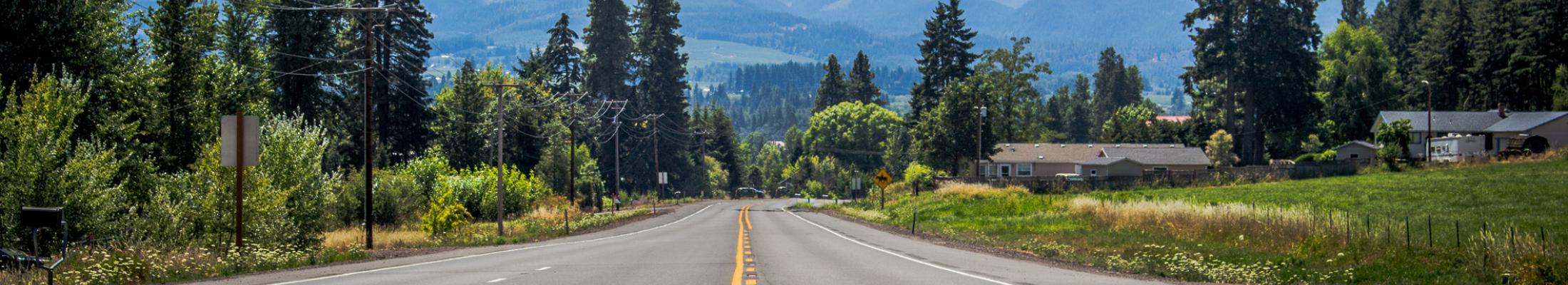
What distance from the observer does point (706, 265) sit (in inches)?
901

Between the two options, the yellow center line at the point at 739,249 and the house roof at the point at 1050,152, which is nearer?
the yellow center line at the point at 739,249

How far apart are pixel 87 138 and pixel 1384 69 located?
331 ft

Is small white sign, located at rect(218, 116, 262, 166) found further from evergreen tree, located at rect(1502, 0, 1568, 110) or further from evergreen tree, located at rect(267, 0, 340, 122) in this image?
evergreen tree, located at rect(1502, 0, 1568, 110)

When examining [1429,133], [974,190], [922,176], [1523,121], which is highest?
[1523,121]

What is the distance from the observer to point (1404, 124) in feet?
247

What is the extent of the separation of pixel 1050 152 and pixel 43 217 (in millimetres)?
89116

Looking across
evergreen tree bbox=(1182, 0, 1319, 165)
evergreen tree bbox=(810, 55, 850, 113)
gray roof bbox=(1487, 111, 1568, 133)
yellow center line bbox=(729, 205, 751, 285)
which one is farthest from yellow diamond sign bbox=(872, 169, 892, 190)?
evergreen tree bbox=(810, 55, 850, 113)

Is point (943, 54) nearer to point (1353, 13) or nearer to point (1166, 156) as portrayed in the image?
point (1166, 156)

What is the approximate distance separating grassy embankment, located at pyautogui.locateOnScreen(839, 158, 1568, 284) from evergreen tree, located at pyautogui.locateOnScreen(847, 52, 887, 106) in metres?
97.4

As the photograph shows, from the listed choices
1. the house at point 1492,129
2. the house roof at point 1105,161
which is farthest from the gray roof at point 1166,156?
the house at point 1492,129

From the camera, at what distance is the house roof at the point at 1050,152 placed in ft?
323

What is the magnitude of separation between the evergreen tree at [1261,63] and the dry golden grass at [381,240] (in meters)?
74.6

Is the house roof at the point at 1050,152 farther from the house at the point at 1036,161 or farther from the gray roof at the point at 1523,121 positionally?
the gray roof at the point at 1523,121

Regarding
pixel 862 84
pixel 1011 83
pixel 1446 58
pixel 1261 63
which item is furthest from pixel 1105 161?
pixel 862 84
